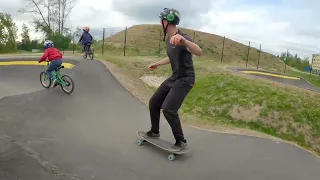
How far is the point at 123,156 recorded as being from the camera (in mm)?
5164

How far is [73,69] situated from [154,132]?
24.6 feet

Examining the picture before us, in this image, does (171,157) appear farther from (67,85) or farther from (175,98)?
(67,85)

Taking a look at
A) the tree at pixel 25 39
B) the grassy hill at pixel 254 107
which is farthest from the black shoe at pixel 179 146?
the tree at pixel 25 39

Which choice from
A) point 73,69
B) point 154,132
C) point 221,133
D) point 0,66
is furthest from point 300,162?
point 0,66

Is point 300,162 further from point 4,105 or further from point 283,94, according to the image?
point 283,94

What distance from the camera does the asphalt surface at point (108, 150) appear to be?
450 centimetres

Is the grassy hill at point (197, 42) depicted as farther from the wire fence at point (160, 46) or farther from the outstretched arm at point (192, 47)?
the outstretched arm at point (192, 47)

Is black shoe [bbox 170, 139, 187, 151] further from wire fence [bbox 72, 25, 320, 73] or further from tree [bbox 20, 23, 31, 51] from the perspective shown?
tree [bbox 20, 23, 31, 51]

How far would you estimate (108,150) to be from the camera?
532 cm

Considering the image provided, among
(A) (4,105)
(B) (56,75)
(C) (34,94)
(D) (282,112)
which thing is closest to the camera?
(A) (4,105)

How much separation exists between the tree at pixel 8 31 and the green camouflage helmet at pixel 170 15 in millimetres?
60432

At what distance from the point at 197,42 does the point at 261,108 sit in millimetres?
47249

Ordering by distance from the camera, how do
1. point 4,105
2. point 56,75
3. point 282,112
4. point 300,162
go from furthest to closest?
point 282,112
point 56,75
point 4,105
point 300,162

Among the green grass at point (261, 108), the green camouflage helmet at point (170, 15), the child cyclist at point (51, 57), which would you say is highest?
the green camouflage helmet at point (170, 15)
